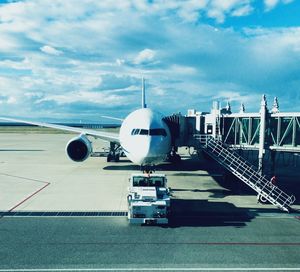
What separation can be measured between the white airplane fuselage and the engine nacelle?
6.82 metres

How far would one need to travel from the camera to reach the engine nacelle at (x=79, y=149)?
96.3 feet

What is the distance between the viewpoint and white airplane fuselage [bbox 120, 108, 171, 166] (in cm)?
2067

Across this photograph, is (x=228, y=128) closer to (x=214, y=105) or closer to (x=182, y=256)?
(x=214, y=105)

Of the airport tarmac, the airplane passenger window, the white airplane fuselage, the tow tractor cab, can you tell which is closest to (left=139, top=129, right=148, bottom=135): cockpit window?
the white airplane fuselage

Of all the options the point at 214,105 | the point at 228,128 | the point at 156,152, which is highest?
the point at 214,105

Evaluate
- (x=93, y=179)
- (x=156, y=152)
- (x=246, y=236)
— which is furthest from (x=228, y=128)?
(x=246, y=236)

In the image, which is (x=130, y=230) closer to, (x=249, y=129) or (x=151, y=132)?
(x=151, y=132)

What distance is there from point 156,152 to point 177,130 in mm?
7944

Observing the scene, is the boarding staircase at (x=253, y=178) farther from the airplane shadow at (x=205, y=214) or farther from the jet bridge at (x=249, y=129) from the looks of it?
the airplane shadow at (x=205, y=214)

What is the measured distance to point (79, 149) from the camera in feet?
97.5

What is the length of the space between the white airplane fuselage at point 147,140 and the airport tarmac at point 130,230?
267 centimetres

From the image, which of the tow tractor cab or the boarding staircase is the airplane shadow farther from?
the boarding staircase

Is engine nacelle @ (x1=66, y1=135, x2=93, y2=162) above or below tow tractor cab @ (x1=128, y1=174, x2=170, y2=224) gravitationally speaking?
above

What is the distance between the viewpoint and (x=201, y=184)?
25.6 meters
